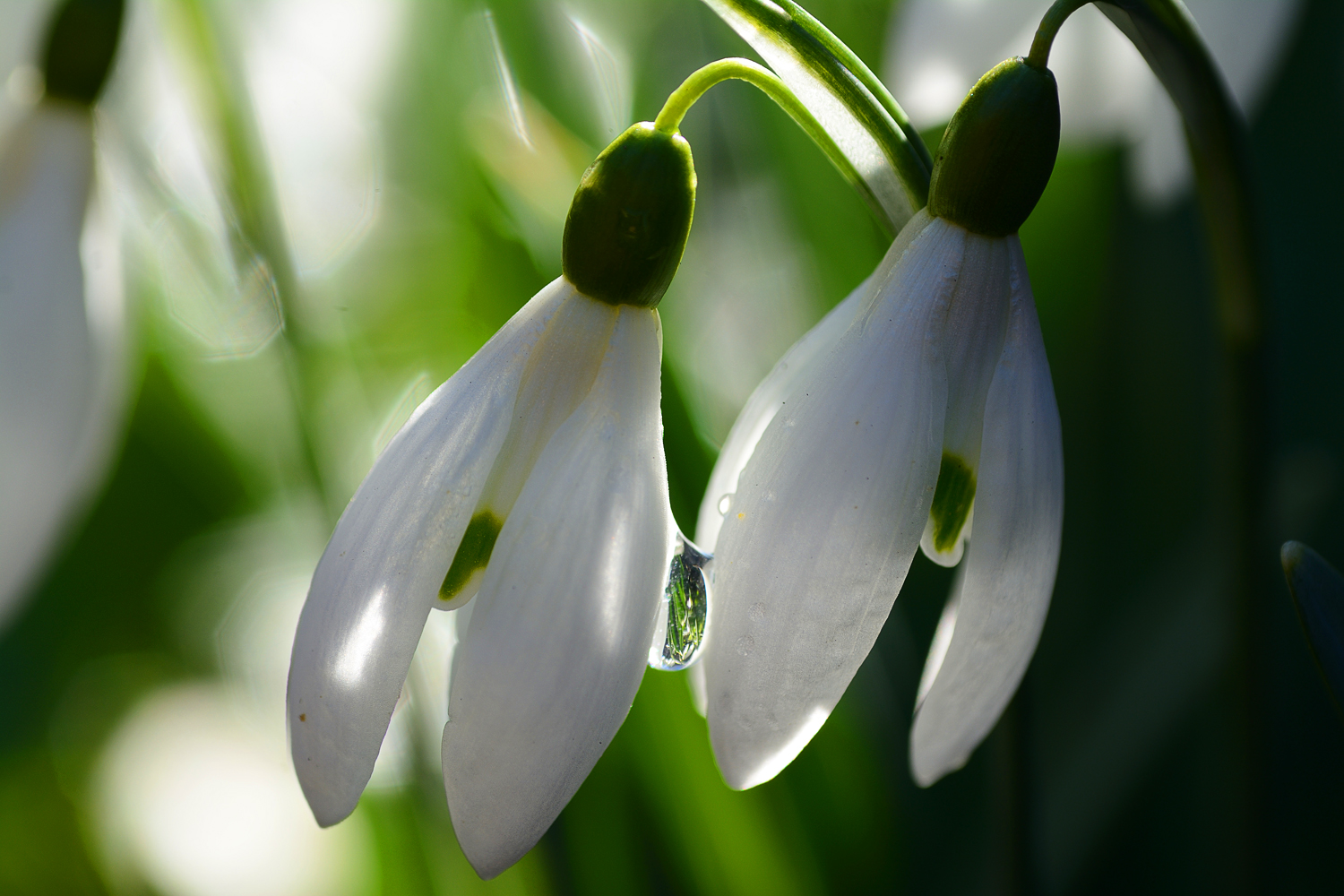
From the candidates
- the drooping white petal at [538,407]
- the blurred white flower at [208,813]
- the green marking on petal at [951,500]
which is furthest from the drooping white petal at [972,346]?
the blurred white flower at [208,813]

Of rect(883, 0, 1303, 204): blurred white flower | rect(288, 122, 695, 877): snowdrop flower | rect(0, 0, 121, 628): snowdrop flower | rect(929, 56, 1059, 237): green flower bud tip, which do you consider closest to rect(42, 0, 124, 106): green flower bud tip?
rect(0, 0, 121, 628): snowdrop flower

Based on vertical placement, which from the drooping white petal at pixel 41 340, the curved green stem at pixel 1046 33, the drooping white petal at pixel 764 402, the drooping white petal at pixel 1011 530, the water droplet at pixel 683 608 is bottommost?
the drooping white petal at pixel 1011 530

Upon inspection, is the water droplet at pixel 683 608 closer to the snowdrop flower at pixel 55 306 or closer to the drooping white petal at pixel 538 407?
the drooping white petal at pixel 538 407

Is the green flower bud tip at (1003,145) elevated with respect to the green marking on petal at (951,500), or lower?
elevated

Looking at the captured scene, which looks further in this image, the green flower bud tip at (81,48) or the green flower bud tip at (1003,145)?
the green flower bud tip at (81,48)

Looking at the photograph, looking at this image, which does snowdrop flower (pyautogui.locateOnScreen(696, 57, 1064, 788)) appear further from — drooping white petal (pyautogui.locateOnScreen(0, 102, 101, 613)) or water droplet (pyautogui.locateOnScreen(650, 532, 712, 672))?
drooping white petal (pyautogui.locateOnScreen(0, 102, 101, 613))

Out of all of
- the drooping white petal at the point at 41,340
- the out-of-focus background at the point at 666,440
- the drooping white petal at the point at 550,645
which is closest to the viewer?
the drooping white petal at the point at 550,645

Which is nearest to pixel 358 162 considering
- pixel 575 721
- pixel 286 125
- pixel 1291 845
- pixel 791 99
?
pixel 286 125
